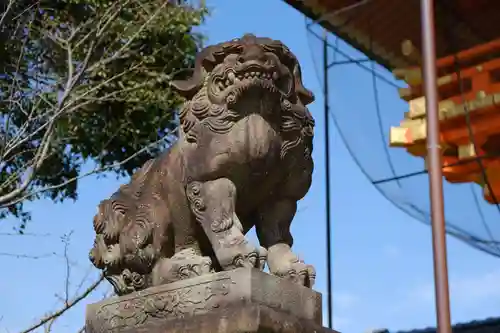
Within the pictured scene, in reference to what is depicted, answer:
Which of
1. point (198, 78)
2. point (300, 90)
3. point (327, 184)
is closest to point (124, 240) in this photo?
point (198, 78)

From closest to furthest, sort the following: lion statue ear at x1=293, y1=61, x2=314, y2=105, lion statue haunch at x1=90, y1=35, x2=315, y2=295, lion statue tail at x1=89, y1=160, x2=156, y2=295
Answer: lion statue haunch at x1=90, y1=35, x2=315, y2=295 < lion statue tail at x1=89, y1=160, x2=156, y2=295 < lion statue ear at x1=293, y1=61, x2=314, y2=105

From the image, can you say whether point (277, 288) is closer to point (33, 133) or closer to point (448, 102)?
point (448, 102)

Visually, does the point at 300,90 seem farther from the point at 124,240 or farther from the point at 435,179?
the point at 124,240

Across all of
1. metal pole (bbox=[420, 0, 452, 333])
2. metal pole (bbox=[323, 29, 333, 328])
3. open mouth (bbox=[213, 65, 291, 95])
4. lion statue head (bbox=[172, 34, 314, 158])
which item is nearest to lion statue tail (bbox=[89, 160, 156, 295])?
lion statue head (bbox=[172, 34, 314, 158])

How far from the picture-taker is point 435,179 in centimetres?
346

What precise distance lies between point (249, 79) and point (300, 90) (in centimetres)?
32

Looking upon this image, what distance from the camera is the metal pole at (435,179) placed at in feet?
10.5

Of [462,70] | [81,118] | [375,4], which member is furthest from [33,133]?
[462,70]

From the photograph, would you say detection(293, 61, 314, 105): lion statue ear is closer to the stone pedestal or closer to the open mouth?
the open mouth

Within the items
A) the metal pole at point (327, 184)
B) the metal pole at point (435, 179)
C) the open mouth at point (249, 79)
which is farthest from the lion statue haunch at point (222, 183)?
the metal pole at point (327, 184)

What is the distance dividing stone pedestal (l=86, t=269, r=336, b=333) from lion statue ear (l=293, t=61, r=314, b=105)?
81cm

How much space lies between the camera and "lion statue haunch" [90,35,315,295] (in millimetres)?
2912

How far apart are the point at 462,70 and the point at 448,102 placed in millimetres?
255

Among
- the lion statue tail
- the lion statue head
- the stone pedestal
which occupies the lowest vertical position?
the stone pedestal
